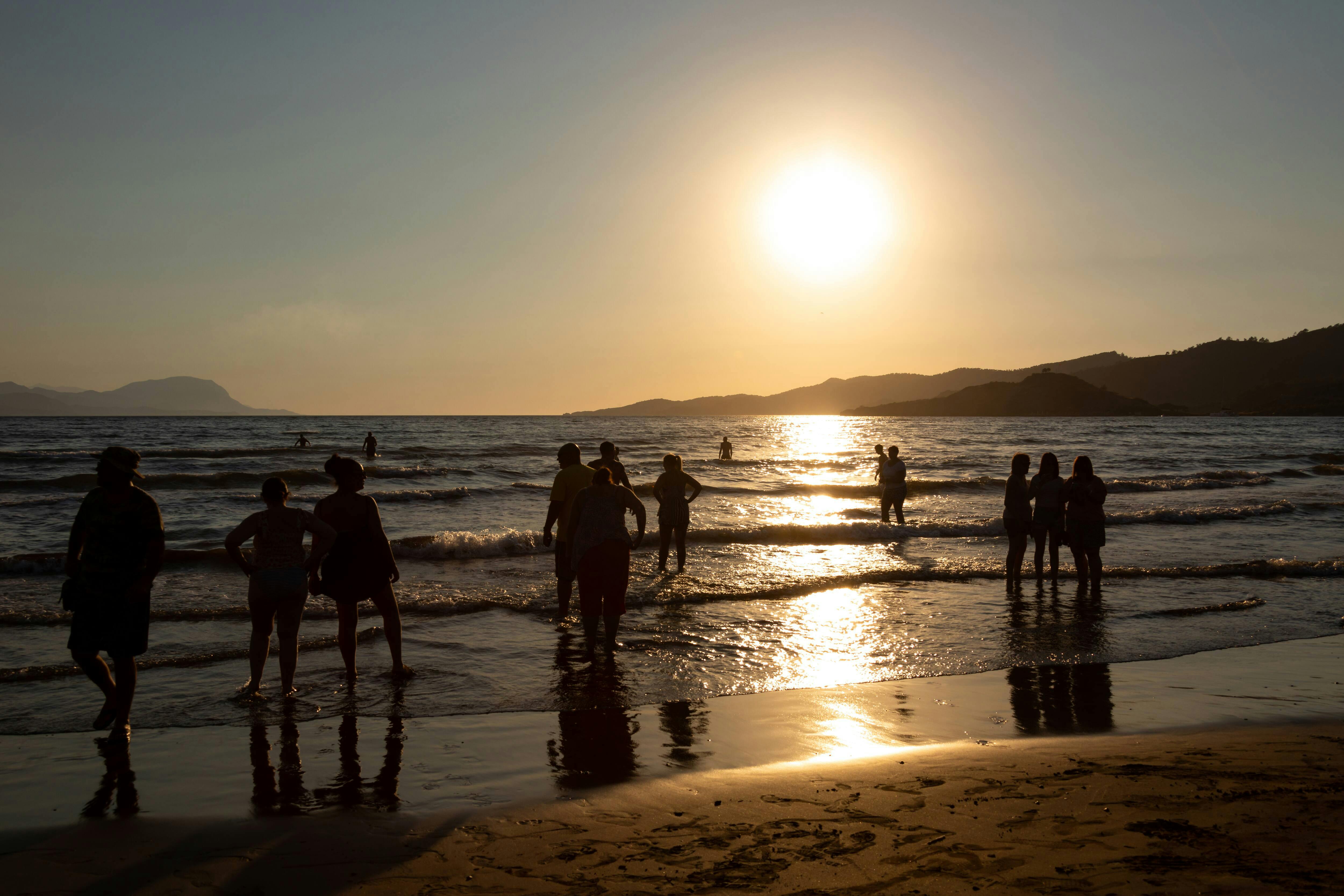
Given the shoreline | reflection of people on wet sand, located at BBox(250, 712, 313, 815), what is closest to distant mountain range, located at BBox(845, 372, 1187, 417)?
the shoreline

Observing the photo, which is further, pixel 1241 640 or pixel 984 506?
pixel 984 506

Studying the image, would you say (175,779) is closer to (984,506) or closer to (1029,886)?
(1029,886)

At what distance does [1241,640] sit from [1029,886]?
285 inches

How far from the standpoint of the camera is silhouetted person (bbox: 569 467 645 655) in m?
7.66

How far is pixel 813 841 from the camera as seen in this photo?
3.94 meters

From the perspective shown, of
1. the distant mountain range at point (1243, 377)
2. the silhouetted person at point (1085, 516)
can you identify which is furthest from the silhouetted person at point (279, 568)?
the distant mountain range at point (1243, 377)

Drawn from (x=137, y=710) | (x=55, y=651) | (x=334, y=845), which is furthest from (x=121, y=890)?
(x=55, y=651)

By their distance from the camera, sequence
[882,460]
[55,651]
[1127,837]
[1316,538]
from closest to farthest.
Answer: [1127,837] → [55,651] → [1316,538] → [882,460]

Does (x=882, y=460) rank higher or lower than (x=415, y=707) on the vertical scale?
higher

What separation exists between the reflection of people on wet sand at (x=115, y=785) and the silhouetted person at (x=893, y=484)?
1458cm

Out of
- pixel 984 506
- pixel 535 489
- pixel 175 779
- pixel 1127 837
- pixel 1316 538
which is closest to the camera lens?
pixel 1127 837

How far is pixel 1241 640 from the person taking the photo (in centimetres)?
887

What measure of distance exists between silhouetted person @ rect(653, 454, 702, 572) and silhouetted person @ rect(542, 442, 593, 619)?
2.99 meters

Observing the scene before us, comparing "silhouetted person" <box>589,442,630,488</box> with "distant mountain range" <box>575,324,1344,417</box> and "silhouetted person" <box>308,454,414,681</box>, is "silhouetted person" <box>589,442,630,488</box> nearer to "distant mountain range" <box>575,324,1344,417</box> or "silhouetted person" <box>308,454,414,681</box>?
"silhouetted person" <box>308,454,414,681</box>
